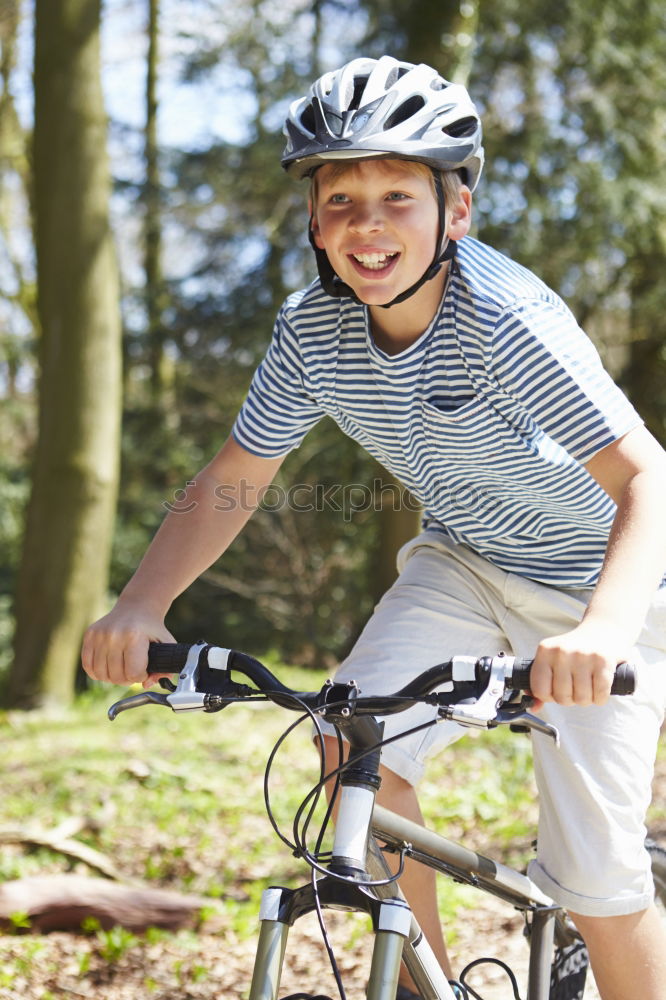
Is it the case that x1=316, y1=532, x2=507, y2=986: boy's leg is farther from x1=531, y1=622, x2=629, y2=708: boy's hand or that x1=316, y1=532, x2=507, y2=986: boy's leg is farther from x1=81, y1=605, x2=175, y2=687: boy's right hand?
x1=531, y1=622, x2=629, y2=708: boy's hand

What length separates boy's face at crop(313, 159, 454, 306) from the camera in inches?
83.1

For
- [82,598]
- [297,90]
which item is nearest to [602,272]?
[297,90]

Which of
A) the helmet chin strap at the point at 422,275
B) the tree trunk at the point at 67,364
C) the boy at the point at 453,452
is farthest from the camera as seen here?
the tree trunk at the point at 67,364

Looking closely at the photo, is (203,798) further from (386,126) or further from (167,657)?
(386,126)

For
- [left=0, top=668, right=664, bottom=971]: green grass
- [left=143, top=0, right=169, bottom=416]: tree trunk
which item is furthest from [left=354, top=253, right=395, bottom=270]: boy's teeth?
[left=143, top=0, right=169, bottom=416]: tree trunk

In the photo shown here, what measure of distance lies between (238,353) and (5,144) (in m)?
7.56

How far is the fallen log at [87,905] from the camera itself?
3570 mm

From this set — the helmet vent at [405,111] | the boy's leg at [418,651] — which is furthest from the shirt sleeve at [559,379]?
the boy's leg at [418,651]

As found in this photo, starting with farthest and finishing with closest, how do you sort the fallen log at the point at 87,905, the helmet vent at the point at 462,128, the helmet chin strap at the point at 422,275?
the fallen log at the point at 87,905, the helmet vent at the point at 462,128, the helmet chin strap at the point at 422,275

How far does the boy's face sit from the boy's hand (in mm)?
872

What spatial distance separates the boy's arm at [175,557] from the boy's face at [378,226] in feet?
1.72

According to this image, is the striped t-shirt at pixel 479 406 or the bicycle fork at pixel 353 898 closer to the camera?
the bicycle fork at pixel 353 898

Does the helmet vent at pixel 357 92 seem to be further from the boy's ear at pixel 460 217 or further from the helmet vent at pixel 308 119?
the boy's ear at pixel 460 217

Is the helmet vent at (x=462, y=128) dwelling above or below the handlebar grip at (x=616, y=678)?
above
